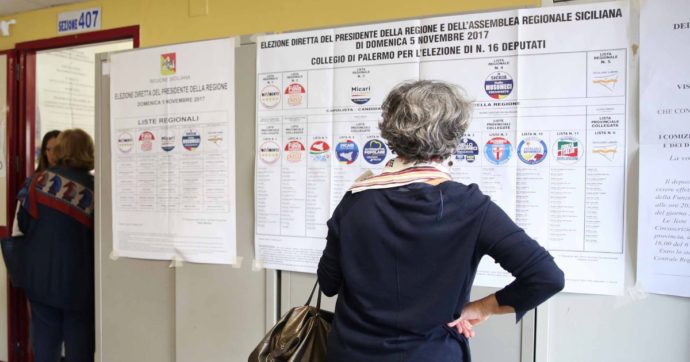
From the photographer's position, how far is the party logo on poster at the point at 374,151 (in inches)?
66.2

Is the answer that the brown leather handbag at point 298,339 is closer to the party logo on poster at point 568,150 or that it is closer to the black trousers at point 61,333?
the party logo on poster at point 568,150

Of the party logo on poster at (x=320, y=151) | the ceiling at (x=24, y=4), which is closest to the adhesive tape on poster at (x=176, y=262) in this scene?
the party logo on poster at (x=320, y=151)

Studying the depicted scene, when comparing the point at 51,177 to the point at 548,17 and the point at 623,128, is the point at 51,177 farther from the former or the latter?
the point at 623,128

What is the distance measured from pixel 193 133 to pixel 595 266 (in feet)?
5.41

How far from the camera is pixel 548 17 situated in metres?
→ 1.48

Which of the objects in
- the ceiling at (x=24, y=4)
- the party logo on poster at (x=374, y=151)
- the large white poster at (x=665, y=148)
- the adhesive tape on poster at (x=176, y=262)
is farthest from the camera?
the ceiling at (x=24, y=4)

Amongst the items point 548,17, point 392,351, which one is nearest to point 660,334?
point 392,351

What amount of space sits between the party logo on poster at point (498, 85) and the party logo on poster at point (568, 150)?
0.24 m

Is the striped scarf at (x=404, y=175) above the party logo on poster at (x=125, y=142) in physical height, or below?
below

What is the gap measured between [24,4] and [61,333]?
2.55m

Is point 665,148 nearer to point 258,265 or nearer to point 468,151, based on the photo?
point 468,151

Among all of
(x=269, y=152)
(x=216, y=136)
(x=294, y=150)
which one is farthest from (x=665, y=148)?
(x=216, y=136)

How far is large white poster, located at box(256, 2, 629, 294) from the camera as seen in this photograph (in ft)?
4.73

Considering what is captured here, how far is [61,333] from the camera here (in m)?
2.83
